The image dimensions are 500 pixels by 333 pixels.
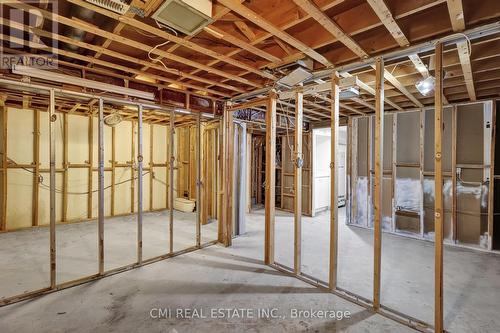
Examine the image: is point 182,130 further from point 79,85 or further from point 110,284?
point 110,284

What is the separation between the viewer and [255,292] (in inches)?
105

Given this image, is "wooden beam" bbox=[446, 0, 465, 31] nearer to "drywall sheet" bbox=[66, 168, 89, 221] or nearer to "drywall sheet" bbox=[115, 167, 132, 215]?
"drywall sheet" bbox=[115, 167, 132, 215]

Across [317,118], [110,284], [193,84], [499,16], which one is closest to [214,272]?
[110,284]

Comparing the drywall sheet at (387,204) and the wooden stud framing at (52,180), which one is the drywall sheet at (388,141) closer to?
the drywall sheet at (387,204)

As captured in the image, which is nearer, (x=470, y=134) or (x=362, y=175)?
(x=470, y=134)

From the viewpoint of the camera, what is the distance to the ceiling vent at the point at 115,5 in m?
1.69

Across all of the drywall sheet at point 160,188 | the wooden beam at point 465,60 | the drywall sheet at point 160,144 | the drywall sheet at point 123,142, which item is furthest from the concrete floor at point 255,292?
the drywall sheet at point 160,144

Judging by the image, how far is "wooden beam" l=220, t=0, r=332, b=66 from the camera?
5.88 feet

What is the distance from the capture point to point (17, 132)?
4.97 metres

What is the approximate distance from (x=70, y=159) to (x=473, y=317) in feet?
23.8

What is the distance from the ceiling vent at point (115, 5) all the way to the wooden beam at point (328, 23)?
1229mm

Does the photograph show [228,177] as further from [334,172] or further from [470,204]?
[470,204]

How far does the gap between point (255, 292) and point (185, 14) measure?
2.72 m

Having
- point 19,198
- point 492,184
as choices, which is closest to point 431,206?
point 492,184
